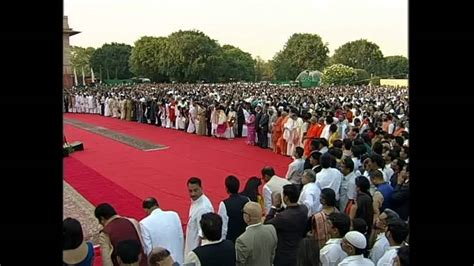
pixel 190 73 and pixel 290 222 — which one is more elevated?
pixel 190 73

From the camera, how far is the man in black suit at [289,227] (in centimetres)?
488

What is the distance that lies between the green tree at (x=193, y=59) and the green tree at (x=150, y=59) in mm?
2519

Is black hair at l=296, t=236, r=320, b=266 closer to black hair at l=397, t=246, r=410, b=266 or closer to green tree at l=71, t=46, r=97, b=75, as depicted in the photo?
black hair at l=397, t=246, r=410, b=266

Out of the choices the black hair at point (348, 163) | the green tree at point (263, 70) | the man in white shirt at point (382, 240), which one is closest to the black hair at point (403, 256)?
the man in white shirt at point (382, 240)

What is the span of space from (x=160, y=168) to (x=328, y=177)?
22.5ft

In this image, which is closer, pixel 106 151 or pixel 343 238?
pixel 343 238

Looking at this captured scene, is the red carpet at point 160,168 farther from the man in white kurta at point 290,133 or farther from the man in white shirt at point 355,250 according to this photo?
the man in white shirt at point 355,250

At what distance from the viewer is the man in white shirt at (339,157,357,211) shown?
6.46 meters

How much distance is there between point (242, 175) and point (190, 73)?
151ft

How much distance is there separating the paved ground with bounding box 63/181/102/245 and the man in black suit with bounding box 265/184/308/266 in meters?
2.93

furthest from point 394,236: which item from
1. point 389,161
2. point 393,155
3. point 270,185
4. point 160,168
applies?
point 160,168
